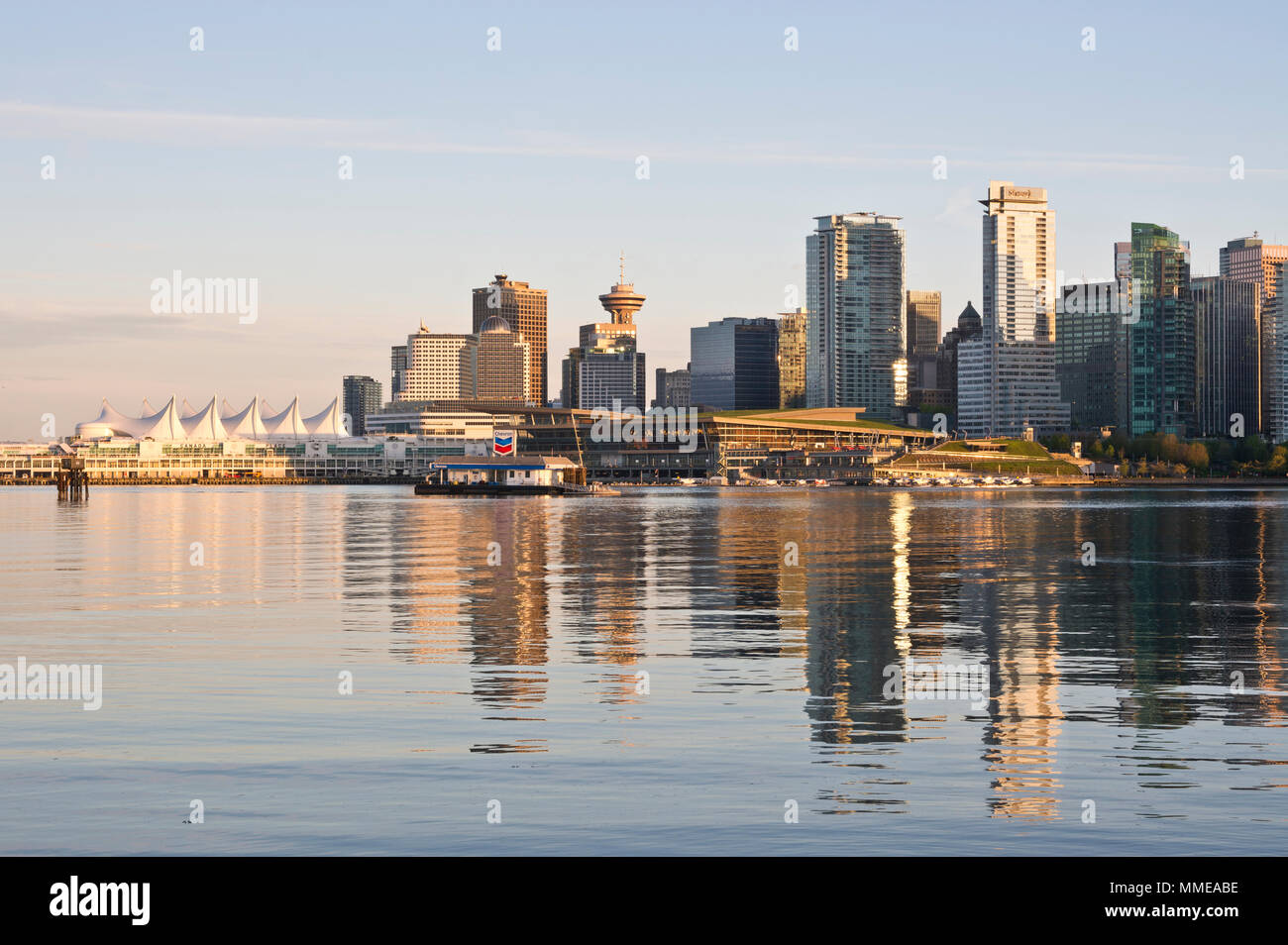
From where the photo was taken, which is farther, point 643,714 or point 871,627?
point 871,627

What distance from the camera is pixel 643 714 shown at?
22.0m

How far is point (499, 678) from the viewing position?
1009 inches

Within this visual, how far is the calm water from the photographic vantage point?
14.9m

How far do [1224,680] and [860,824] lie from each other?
44.6ft

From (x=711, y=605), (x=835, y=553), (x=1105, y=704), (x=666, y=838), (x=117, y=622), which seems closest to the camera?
(x=666, y=838)

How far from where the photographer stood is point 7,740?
2023 cm

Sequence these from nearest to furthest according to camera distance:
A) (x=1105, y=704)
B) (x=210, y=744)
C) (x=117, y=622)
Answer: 1. (x=210, y=744)
2. (x=1105, y=704)
3. (x=117, y=622)

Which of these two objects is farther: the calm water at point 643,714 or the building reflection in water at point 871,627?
the building reflection in water at point 871,627

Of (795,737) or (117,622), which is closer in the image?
(795,737)

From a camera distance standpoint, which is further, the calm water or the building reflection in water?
the building reflection in water

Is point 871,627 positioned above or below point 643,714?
below

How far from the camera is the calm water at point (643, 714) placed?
14938mm
